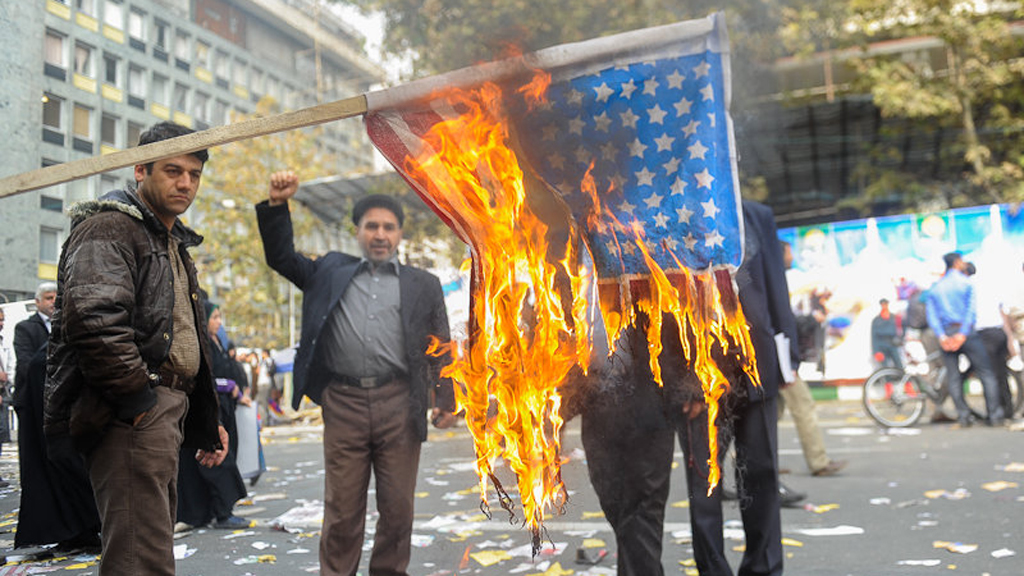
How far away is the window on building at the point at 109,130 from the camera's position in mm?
4578

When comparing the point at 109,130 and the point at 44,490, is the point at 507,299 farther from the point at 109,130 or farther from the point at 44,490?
the point at 44,490

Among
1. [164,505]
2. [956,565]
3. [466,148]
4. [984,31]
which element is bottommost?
[956,565]

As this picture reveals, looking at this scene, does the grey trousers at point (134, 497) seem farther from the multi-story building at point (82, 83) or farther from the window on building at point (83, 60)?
the window on building at point (83, 60)

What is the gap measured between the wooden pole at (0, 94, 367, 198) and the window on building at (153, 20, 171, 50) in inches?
106

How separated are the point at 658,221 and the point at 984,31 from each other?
48.9 feet

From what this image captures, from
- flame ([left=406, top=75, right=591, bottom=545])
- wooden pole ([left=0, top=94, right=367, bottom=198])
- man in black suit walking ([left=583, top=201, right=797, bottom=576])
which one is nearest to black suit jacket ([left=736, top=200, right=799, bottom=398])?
man in black suit walking ([left=583, top=201, right=797, bottom=576])

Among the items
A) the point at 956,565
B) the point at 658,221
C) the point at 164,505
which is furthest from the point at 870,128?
the point at 164,505

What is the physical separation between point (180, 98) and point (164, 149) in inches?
127

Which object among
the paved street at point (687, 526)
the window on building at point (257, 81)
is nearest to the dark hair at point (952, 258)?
the paved street at point (687, 526)

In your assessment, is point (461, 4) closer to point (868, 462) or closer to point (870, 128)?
point (868, 462)

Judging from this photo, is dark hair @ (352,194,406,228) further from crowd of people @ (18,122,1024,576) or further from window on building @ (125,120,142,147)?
window on building @ (125,120,142,147)

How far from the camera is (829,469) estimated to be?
7598 mm

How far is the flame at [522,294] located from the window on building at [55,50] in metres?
2.46

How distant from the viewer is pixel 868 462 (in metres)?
8.23
